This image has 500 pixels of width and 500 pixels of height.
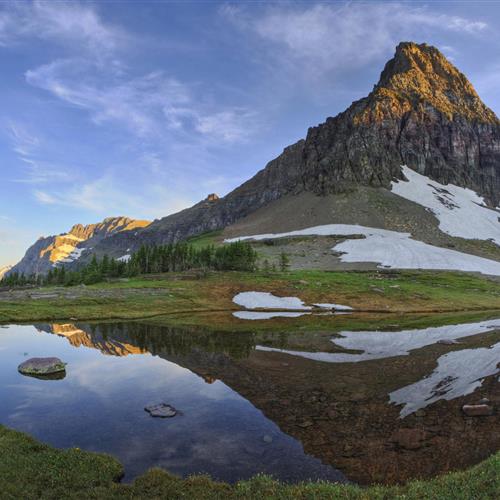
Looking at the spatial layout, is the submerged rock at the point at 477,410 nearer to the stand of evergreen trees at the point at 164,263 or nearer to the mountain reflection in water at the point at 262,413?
the mountain reflection in water at the point at 262,413

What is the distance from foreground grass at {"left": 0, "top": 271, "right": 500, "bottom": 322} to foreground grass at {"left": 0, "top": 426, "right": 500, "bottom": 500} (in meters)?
52.5

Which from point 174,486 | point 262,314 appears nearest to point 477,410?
point 174,486

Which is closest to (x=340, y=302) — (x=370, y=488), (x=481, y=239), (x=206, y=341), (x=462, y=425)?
(x=206, y=341)

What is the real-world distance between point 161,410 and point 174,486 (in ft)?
29.9

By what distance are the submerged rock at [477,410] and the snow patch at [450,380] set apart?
183cm

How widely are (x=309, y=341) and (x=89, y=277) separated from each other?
9121 cm

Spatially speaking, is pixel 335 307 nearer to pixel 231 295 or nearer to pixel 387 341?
pixel 231 295

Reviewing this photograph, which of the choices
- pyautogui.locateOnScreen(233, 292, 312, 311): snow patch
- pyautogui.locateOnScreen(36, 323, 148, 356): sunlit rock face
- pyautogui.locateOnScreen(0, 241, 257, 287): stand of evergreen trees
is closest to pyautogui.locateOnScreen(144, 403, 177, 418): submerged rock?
pyautogui.locateOnScreen(36, 323, 148, 356): sunlit rock face

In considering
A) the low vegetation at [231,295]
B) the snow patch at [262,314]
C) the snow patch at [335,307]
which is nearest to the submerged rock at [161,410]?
the low vegetation at [231,295]

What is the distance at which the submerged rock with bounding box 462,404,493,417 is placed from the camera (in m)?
20.4

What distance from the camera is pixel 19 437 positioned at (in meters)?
16.7

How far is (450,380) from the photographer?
2666cm

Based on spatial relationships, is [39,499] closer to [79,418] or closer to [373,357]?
[79,418]

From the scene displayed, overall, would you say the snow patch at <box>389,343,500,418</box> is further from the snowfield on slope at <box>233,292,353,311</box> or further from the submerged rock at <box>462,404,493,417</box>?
the snowfield on slope at <box>233,292,353,311</box>
